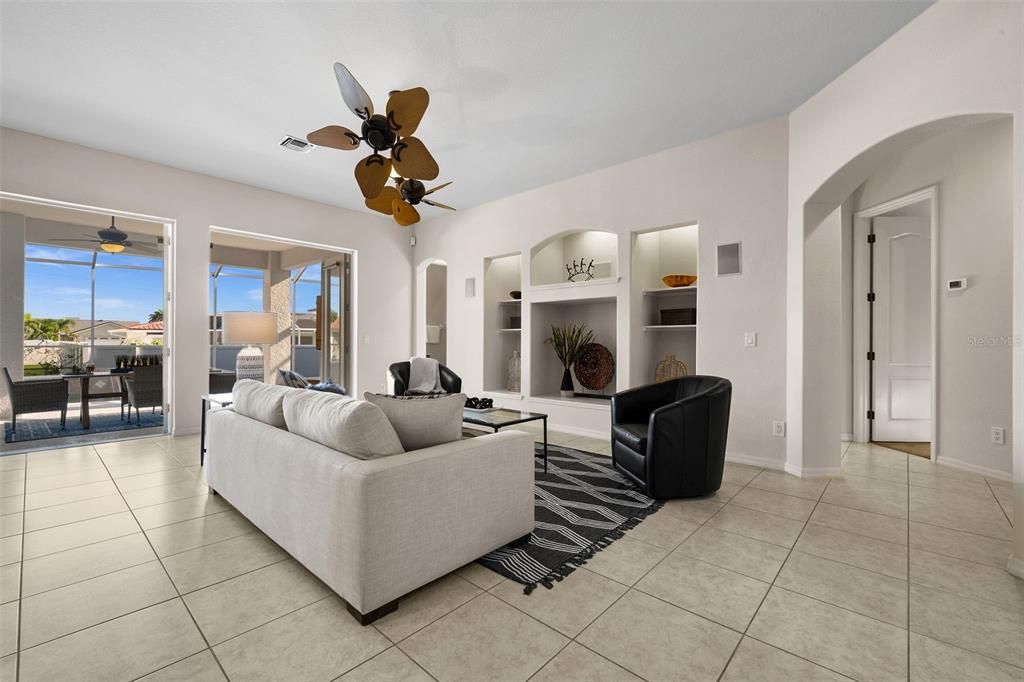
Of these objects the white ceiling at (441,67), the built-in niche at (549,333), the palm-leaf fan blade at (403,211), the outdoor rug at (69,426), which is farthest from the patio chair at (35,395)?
the built-in niche at (549,333)

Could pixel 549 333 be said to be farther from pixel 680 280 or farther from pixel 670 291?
pixel 680 280

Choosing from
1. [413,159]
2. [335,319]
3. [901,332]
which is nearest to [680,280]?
[901,332]

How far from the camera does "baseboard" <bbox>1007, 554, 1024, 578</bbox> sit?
2.04 m

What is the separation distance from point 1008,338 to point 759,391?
1.95 meters

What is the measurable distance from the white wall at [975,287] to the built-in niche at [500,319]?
4.11m

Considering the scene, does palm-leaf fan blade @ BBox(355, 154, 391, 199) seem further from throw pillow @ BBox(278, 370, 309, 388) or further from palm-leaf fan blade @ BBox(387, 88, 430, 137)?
throw pillow @ BBox(278, 370, 309, 388)

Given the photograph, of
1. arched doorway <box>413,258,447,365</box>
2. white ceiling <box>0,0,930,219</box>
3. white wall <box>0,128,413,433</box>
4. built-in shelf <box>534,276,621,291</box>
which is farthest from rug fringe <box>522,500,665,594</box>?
white wall <box>0,128,413,433</box>

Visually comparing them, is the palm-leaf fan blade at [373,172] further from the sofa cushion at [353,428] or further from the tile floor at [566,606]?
the tile floor at [566,606]

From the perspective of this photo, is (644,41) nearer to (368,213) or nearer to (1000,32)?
(1000,32)

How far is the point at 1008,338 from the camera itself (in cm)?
363

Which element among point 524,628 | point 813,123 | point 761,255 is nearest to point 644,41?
point 813,123

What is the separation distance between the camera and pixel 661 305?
5098mm

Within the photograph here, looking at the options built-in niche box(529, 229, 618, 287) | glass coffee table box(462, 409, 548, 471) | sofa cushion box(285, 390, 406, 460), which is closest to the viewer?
sofa cushion box(285, 390, 406, 460)

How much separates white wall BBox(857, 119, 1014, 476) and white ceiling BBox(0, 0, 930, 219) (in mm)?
1640
